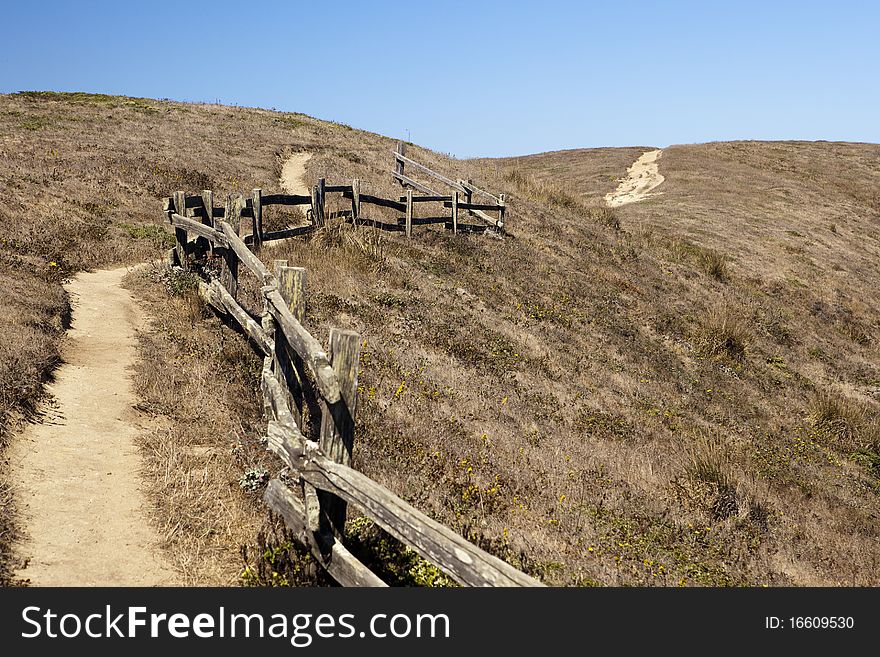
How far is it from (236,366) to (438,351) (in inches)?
176

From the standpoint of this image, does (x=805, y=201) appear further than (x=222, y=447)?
Yes

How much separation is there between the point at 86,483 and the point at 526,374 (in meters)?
8.37

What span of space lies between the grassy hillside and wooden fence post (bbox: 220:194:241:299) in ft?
2.28

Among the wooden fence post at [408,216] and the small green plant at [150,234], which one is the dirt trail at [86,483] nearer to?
the small green plant at [150,234]

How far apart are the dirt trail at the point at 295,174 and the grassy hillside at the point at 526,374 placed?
2.44ft

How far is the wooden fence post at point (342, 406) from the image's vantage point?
4.83 meters

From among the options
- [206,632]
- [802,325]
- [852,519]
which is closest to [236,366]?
[206,632]

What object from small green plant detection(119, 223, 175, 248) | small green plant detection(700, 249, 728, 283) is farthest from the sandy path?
small green plant detection(119, 223, 175, 248)

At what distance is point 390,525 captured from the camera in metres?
4.44

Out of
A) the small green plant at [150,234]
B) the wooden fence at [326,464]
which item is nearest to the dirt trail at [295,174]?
the small green plant at [150,234]

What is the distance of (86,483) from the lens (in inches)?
245

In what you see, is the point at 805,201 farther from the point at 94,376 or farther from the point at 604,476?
the point at 94,376

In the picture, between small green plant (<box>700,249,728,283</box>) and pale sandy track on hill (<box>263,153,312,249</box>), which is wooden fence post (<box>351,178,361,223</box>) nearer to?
pale sandy track on hill (<box>263,153,312,249</box>)

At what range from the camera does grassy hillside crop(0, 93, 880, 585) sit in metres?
7.45
